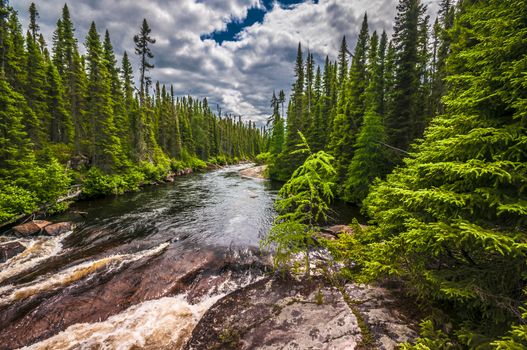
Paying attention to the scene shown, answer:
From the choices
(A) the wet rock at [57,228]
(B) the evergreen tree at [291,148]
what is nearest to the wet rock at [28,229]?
(A) the wet rock at [57,228]

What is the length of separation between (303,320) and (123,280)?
6061 mm

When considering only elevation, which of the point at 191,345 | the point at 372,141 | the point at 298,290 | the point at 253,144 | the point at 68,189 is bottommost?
the point at 191,345

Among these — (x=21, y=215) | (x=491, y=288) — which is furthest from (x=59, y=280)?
(x=491, y=288)

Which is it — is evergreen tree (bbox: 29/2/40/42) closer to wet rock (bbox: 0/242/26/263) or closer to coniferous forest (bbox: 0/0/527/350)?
coniferous forest (bbox: 0/0/527/350)

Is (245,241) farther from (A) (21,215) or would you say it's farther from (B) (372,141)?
(A) (21,215)

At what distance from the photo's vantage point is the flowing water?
527 cm

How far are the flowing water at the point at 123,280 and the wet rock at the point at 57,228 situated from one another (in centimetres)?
43

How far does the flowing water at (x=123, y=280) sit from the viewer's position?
527 cm

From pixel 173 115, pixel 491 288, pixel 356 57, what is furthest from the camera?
pixel 173 115

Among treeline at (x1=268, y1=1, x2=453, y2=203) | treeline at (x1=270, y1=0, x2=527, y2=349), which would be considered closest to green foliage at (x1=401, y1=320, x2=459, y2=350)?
treeline at (x1=270, y1=0, x2=527, y2=349)

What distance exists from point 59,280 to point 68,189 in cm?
1428

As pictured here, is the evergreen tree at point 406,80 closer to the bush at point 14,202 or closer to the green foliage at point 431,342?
the green foliage at point 431,342

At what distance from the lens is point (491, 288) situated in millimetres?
3426

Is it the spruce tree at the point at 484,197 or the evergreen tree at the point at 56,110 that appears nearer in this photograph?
the spruce tree at the point at 484,197
